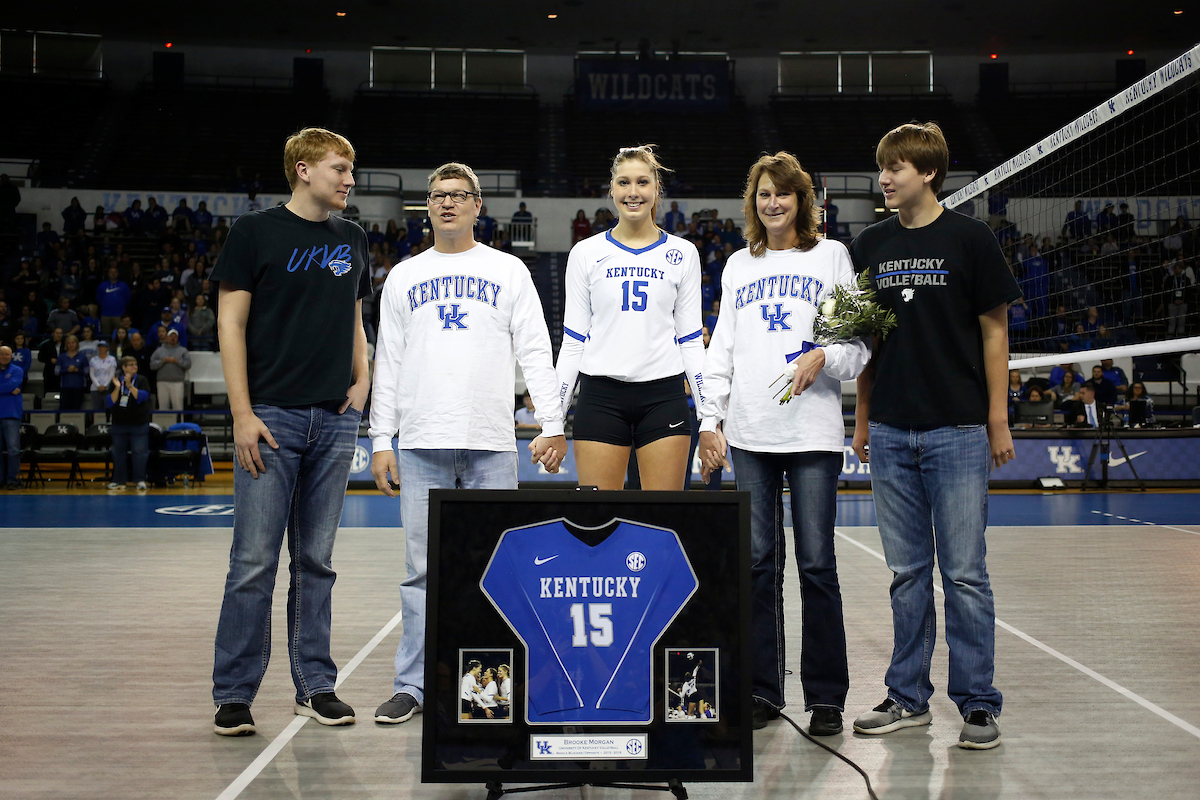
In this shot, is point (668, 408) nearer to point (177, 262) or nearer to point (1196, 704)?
point (1196, 704)

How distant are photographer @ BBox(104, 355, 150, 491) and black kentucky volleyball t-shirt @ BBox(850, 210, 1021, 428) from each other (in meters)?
12.1

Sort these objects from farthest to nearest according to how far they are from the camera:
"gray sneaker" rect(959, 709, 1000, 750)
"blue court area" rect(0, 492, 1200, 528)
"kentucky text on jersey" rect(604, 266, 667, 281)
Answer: "blue court area" rect(0, 492, 1200, 528)
"kentucky text on jersey" rect(604, 266, 667, 281)
"gray sneaker" rect(959, 709, 1000, 750)

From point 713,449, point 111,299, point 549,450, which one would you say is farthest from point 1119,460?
point 111,299

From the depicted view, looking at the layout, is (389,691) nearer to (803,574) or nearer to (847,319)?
(803,574)

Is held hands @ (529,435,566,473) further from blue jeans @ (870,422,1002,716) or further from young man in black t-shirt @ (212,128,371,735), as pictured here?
blue jeans @ (870,422,1002,716)

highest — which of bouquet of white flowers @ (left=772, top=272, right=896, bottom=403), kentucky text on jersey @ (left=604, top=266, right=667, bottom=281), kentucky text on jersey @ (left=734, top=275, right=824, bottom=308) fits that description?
kentucky text on jersey @ (left=604, top=266, right=667, bottom=281)

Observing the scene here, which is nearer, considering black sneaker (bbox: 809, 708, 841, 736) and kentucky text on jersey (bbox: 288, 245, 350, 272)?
black sneaker (bbox: 809, 708, 841, 736)

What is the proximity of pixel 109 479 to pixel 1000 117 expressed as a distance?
1054 inches

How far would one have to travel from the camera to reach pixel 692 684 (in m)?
2.72

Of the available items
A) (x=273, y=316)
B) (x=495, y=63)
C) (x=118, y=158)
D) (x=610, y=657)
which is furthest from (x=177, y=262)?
(x=610, y=657)

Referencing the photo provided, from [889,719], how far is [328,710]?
206 cm

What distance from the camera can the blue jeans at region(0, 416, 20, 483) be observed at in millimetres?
13641

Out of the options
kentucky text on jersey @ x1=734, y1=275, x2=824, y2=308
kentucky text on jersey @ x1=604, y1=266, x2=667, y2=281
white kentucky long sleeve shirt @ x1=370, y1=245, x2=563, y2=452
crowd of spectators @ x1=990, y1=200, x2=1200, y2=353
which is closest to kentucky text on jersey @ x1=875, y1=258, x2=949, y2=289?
kentucky text on jersey @ x1=734, y1=275, x2=824, y2=308

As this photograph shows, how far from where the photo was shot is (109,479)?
1516cm
